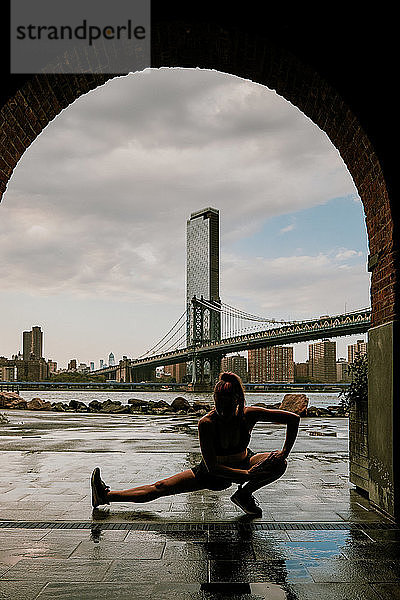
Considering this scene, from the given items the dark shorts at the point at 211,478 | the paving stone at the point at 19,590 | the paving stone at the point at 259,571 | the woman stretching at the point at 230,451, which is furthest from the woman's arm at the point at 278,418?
the paving stone at the point at 19,590

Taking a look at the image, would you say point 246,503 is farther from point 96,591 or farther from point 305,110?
point 305,110

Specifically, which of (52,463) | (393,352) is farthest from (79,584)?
(52,463)

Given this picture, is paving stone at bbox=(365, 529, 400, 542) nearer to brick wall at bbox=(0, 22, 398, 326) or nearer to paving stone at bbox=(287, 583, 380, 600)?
paving stone at bbox=(287, 583, 380, 600)

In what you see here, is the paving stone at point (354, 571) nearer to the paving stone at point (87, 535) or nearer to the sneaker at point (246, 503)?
the sneaker at point (246, 503)

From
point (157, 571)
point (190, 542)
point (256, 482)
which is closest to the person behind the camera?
point (157, 571)

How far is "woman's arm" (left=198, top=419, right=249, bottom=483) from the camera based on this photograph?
495cm

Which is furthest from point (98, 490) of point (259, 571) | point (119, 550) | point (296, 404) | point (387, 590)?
point (296, 404)

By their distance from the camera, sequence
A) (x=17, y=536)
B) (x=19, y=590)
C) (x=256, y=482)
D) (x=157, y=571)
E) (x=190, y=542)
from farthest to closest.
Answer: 1. (x=256, y=482)
2. (x=17, y=536)
3. (x=190, y=542)
4. (x=157, y=571)
5. (x=19, y=590)

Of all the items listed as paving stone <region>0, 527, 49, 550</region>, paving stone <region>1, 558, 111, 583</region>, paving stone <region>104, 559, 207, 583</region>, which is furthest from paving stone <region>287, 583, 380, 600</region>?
paving stone <region>0, 527, 49, 550</region>

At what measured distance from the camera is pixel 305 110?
6480mm

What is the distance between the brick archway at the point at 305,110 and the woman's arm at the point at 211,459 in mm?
1285

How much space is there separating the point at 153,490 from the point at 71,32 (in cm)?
380

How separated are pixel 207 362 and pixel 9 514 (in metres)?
41.1

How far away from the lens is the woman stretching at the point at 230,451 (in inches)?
195
